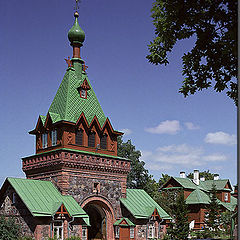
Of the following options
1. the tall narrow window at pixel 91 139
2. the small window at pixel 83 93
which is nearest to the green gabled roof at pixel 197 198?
the tall narrow window at pixel 91 139

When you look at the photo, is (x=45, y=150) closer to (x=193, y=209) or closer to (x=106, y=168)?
(x=106, y=168)

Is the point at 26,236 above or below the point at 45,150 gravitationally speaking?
below

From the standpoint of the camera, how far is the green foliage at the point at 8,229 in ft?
84.0

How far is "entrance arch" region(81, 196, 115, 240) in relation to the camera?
30.7 meters

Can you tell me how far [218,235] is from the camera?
3912 centimetres

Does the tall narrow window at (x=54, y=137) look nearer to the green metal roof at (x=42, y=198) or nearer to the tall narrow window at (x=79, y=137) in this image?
the tall narrow window at (x=79, y=137)

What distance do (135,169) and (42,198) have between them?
2804 centimetres

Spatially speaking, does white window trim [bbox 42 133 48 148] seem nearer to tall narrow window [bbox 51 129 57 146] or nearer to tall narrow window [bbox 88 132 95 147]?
tall narrow window [bbox 51 129 57 146]

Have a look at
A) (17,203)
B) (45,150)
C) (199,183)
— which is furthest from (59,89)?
(199,183)

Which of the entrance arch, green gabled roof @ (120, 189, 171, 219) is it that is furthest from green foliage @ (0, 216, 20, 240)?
green gabled roof @ (120, 189, 171, 219)

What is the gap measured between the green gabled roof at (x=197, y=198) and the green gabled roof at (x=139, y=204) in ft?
54.2

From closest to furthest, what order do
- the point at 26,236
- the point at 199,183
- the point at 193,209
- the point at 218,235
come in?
the point at 26,236, the point at 218,235, the point at 193,209, the point at 199,183

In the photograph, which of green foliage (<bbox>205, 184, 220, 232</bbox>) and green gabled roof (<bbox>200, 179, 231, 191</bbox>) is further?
green gabled roof (<bbox>200, 179, 231, 191</bbox>)

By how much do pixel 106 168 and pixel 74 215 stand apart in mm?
5416
